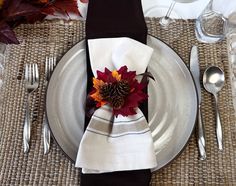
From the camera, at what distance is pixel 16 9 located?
518 millimetres

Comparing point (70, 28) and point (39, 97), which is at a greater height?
point (70, 28)

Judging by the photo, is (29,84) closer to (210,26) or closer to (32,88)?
(32,88)

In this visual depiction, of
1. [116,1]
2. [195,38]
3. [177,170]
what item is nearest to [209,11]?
[195,38]

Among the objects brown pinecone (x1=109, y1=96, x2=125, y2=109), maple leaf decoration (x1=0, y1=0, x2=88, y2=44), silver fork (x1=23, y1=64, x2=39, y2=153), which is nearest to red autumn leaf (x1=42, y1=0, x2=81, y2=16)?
maple leaf decoration (x1=0, y1=0, x2=88, y2=44)

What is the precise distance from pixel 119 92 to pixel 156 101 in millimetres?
94

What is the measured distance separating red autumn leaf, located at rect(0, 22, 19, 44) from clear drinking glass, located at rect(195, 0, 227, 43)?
318 mm

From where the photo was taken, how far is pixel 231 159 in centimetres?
49

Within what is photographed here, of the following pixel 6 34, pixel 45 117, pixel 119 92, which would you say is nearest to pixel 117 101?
pixel 119 92

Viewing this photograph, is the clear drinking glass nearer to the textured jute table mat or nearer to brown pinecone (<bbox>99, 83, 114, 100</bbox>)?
the textured jute table mat

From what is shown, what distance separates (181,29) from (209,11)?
0.24 ft

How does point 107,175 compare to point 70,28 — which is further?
point 70,28

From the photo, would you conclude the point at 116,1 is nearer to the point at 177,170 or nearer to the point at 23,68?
the point at 23,68

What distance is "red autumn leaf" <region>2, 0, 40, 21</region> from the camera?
0.51 m

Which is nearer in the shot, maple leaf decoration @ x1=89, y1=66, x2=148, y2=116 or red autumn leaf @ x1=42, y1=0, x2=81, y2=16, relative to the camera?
maple leaf decoration @ x1=89, y1=66, x2=148, y2=116
